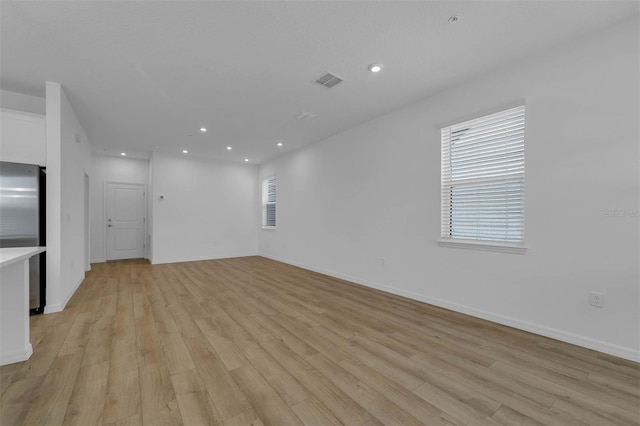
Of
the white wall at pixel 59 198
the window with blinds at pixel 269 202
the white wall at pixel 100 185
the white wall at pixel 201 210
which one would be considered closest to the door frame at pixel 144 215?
the white wall at pixel 100 185

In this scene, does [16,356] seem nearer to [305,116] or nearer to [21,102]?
[21,102]

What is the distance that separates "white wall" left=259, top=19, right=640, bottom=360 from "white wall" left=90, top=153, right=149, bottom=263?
23.8 ft

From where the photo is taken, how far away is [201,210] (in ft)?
23.9

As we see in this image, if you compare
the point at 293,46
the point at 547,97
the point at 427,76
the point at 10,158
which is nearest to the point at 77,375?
the point at 10,158

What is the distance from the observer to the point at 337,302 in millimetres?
3572

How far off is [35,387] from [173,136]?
459 cm

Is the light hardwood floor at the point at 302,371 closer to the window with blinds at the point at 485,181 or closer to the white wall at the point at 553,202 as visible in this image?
the white wall at the point at 553,202

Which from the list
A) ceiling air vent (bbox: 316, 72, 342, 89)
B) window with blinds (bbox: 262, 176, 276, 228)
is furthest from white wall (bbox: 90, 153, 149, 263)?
ceiling air vent (bbox: 316, 72, 342, 89)

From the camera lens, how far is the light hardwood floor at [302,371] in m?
1.53

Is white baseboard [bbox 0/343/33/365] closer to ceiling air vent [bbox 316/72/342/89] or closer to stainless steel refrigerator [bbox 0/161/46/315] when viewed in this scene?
stainless steel refrigerator [bbox 0/161/46/315]

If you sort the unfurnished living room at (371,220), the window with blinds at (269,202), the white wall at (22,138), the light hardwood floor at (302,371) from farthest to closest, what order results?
the window with blinds at (269,202)
the white wall at (22,138)
the unfurnished living room at (371,220)
the light hardwood floor at (302,371)

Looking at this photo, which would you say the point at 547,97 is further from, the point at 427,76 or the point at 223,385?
the point at 223,385

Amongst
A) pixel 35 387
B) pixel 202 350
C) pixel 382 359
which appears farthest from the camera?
pixel 202 350

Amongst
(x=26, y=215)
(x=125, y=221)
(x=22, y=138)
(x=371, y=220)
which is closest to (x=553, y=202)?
(x=371, y=220)
